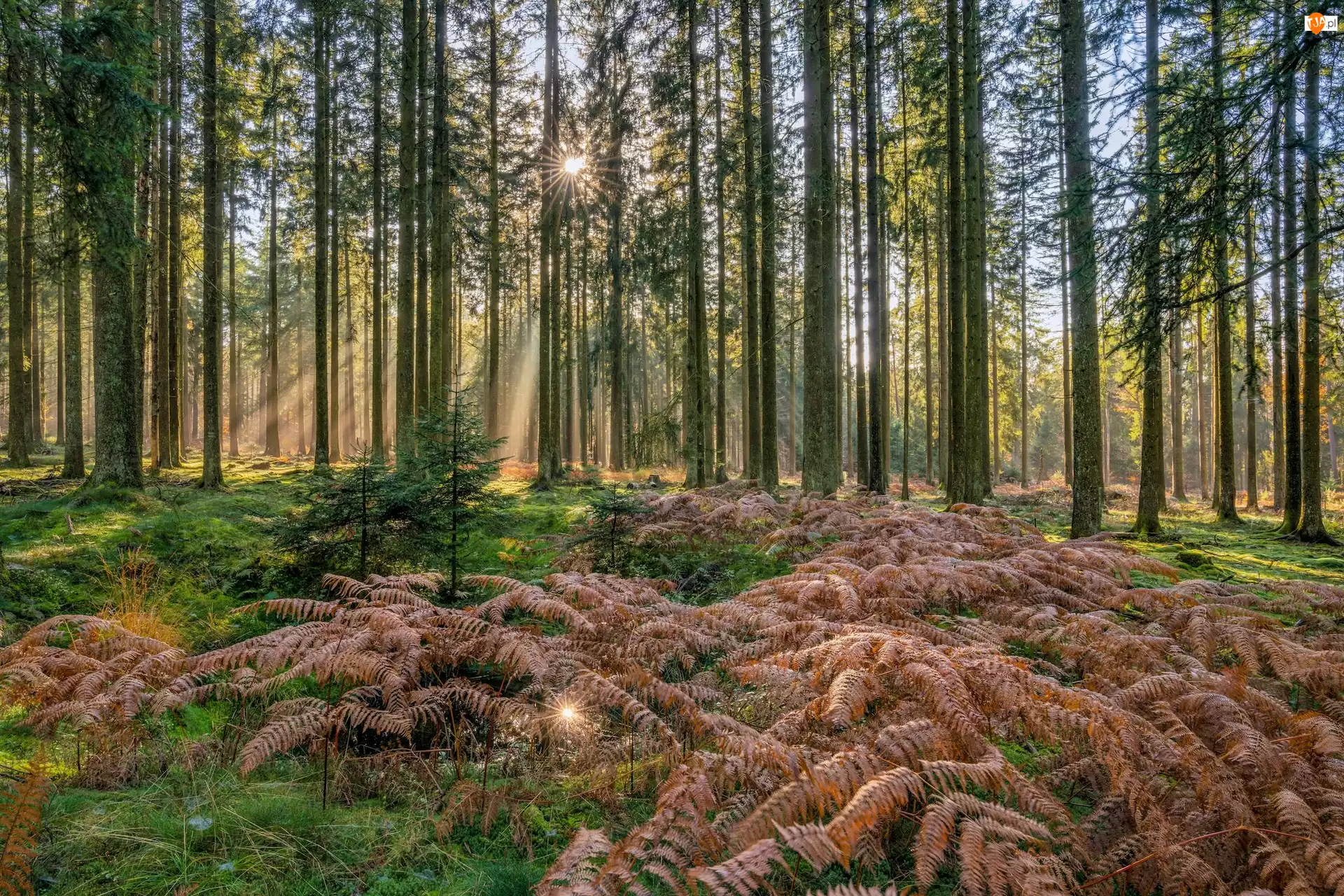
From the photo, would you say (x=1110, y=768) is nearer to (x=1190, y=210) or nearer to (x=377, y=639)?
(x=377, y=639)

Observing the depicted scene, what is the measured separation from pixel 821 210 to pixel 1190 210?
20.3ft

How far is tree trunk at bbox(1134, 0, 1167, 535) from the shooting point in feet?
19.8

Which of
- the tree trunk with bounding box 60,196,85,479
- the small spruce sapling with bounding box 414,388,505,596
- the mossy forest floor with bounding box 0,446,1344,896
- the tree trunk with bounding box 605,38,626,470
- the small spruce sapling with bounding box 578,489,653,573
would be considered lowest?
the mossy forest floor with bounding box 0,446,1344,896

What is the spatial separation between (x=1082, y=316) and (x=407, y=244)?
13124 millimetres

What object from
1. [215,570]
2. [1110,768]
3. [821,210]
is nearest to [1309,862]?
[1110,768]

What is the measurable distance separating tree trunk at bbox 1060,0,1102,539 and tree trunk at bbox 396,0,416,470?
36.1 ft

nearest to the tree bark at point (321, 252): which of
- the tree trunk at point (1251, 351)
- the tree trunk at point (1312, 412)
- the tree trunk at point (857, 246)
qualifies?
the tree trunk at point (857, 246)

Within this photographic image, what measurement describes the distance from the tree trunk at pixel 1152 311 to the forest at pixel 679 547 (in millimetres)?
80

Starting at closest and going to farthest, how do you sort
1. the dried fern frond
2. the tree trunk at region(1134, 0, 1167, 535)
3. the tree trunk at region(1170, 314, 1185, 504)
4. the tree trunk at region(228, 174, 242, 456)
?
the dried fern frond → the tree trunk at region(1134, 0, 1167, 535) → the tree trunk at region(1170, 314, 1185, 504) → the tree trunk at region(228, 174, 242, 456)

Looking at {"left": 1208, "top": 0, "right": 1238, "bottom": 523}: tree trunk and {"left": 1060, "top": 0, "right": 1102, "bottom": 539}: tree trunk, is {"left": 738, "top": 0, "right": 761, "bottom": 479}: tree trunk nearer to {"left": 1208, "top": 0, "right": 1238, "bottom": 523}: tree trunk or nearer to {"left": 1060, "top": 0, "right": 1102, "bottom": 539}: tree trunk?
{"left": 1060, "top": 0, "right": 1102, "bottom": 539}: tree trunk

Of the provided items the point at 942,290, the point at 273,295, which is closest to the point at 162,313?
the point at 273,295

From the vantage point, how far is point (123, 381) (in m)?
9.45

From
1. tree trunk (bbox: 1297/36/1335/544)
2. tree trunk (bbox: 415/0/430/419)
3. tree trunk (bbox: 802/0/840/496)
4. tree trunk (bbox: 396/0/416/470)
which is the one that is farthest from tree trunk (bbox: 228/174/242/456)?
tree trunk (bbox: 1297/36/1335/544)

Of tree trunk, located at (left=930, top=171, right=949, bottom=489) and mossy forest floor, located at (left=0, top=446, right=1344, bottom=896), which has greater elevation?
tree trunk, located at (left=930, top=171, right=949, bottom=489)
